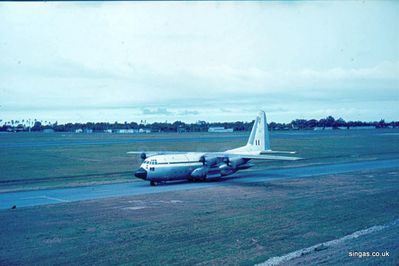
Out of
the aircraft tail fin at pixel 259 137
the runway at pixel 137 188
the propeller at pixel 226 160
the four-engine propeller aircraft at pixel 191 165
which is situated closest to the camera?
the runway at pixel 137 188

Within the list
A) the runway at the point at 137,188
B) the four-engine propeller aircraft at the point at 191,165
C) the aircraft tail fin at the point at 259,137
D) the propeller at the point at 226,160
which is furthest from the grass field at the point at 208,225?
the aircraft tail fin at the point at 259,137

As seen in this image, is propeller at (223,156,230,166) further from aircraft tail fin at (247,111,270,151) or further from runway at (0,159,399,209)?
aircraft tail fin at (247,111,270,151)

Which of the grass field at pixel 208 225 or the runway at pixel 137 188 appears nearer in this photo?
the grass field at pixel 208 225

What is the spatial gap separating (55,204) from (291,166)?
1327 inches

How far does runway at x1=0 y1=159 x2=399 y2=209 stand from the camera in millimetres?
30156

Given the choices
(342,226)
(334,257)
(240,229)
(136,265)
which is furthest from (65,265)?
(342,226)

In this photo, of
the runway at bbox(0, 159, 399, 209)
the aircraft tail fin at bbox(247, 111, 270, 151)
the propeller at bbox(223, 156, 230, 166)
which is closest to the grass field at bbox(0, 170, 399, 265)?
the runway at bbox(0, 159, 399, 209)

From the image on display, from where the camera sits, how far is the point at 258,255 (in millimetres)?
16406

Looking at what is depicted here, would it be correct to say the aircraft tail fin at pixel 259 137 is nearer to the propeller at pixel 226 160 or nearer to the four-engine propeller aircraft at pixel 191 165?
the four-engine propeller aircraft at pixel 191 165

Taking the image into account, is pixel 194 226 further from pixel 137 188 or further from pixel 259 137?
pixel 259 137

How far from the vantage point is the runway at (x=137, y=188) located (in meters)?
30.2

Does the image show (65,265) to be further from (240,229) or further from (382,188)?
(382,188)

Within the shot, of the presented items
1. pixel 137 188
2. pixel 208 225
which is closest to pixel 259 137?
pixel 137 188

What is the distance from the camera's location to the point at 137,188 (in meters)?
35.6
